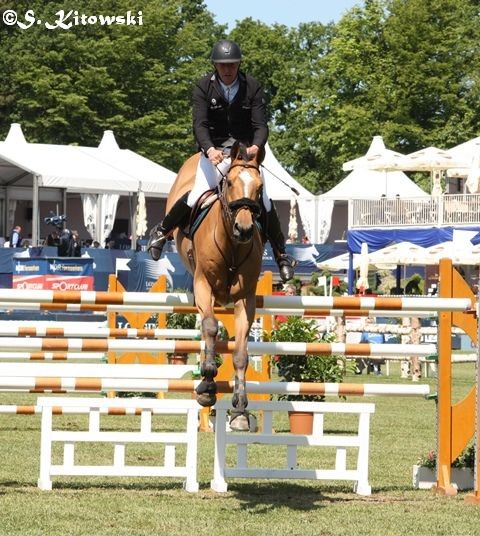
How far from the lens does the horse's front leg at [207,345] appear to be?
858 cm

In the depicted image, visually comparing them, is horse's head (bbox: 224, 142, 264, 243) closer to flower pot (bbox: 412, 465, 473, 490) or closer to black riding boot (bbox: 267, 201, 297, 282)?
black riding boot (bbox: 267, 201, 297, 282)

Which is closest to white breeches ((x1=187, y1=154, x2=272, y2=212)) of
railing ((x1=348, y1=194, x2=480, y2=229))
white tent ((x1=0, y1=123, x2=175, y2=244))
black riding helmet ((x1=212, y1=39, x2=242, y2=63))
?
black riding helmet ((x1=212, y1=39, x2=242, y2=63))

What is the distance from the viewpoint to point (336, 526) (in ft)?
25.2

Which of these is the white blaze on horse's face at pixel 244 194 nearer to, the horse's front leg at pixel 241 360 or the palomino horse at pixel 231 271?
the palomino horse at pixel 231 271

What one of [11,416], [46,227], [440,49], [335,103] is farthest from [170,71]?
[11,416]

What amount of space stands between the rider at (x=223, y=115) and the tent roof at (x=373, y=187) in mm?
40780

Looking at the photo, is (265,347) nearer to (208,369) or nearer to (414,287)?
(208,369)

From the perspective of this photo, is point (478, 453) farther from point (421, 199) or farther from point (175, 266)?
point (421, 199)

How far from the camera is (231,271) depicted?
28.6 ft

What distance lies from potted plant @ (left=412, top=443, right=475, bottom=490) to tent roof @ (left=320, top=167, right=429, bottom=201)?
40560 millimetres

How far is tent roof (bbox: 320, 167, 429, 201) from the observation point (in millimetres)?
50594

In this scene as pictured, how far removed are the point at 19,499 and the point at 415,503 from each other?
260 cm

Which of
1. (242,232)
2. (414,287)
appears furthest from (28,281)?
(242,232)

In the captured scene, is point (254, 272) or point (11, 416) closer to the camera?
point (254, 272)
